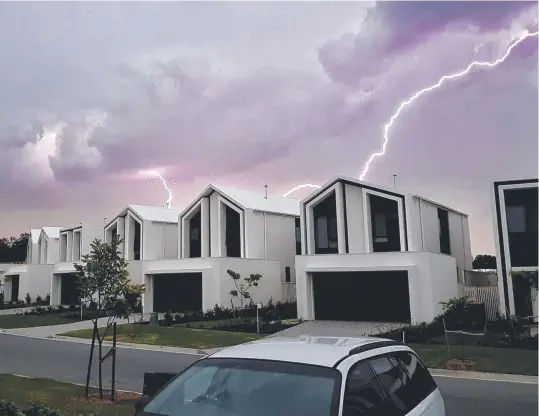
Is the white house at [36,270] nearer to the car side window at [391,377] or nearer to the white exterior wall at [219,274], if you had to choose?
the white exterior wall at [219,274]

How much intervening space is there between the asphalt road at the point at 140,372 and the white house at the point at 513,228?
10.7 meters

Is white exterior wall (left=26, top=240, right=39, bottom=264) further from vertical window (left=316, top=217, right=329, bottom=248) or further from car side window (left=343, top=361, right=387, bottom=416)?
car side window (left=343, top=361, right=387, bottom=416)

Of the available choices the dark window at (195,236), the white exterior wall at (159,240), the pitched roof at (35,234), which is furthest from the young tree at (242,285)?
the pitched roof at (35,234)

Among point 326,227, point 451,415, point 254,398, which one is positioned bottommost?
point 451,415

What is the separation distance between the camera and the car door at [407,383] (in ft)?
13.1

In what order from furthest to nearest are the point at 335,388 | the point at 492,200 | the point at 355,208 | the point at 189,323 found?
the point at 355,208 < the point at 189,323 < the point at 492,200 < the point at 335,388

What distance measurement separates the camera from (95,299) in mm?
11008

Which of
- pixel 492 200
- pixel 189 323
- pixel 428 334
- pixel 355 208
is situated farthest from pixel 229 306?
pixel 492 200

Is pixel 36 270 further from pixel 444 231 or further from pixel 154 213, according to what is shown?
pixel 444 231

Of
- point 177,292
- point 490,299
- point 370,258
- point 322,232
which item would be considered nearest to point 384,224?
point 370,258

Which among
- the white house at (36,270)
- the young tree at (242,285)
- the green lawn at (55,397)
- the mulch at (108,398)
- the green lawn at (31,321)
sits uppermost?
the white house at (36,270)

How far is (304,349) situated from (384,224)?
852 inches

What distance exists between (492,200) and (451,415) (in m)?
15.2

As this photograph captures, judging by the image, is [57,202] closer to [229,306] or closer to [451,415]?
[229,306]
